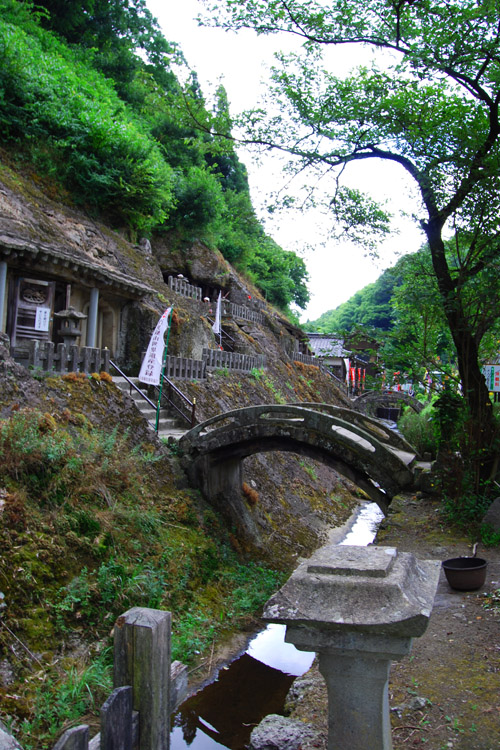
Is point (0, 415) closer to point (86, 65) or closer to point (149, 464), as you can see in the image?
point (149, 464)

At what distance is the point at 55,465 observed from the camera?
933 cm

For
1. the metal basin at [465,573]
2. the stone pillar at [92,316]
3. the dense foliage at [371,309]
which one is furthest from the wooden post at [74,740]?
the dense foliage at [371,309]

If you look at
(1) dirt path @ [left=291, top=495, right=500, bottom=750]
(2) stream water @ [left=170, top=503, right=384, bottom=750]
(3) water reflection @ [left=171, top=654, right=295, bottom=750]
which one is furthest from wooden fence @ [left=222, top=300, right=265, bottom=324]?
(1) dirt path @ [left=291, top=495, right=500, bottom=750]

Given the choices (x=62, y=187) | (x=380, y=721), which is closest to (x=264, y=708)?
(x=380, y=721)

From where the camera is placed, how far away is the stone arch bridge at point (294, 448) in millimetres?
12234

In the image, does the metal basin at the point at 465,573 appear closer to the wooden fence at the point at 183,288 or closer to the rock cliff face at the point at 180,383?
the rock cliff face at the point at 180,383

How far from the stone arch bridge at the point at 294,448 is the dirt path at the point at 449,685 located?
381 centimetres

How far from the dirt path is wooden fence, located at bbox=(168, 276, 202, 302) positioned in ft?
59.9

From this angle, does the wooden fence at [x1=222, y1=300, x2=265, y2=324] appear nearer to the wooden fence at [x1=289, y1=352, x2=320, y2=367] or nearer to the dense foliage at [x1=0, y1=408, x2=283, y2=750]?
the wooden fence at [x1=289, y1=352, x2=320, y2=367]

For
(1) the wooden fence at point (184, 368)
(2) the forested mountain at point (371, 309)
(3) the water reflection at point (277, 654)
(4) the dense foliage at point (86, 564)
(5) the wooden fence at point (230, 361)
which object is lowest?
(3) the water reflection at point (277, 654)

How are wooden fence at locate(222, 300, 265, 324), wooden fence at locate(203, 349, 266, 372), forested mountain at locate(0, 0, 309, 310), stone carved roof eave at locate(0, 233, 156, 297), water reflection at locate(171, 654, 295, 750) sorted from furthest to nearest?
wooden fence at locate(222, 300, 265, 324) → wooden fence at locate(203, 349, 266, 372) → forested mountain at locate(0, 0, 309, 310) → stone carved roof eave at locate(0, 233, 156, 297) → water reflection at locate(171, 654, 295, 750)

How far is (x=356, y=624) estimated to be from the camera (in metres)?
3.07

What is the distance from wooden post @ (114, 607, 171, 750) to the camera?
3.74m

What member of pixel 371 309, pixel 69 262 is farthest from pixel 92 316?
pixel 371 309
